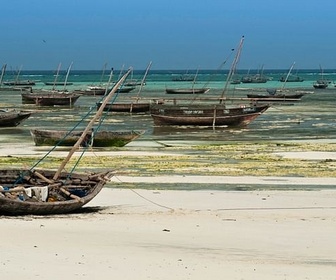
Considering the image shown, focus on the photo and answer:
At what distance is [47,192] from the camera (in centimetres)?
1452

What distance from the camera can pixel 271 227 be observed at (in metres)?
13.5

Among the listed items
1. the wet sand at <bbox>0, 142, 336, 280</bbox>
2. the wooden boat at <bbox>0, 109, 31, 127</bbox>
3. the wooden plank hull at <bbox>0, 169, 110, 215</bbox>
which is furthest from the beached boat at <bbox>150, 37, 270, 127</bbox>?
the wooden plank hull at <bbox>0, 169, 110, 215</bbox>

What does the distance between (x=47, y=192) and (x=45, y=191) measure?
0.21 feet

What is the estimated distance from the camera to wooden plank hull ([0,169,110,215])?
13750 mm

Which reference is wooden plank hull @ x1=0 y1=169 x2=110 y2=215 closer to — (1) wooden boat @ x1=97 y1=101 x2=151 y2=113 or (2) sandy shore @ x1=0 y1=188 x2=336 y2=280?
(2) sandy shore @ x1=0 y1=188 x2=336 y2=280

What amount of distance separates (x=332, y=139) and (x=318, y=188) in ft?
51.5

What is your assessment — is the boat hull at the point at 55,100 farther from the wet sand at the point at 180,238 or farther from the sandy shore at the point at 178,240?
the sandy shore at the point at 178,240

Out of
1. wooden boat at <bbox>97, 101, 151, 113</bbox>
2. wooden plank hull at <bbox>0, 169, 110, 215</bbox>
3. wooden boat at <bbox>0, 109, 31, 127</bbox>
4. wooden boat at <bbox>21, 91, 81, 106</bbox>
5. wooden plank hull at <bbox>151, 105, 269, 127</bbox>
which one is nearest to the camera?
wooden plank hull at <bbox>0, 169, 110, 215</bbox>

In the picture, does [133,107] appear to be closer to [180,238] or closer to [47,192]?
[47,192]

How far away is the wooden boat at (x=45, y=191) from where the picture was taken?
1378cm

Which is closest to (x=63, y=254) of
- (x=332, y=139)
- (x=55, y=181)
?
(x=55, y=181)

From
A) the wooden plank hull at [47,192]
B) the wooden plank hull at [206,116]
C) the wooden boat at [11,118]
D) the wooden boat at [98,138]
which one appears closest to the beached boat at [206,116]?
the wooden plank hull at [206,116]

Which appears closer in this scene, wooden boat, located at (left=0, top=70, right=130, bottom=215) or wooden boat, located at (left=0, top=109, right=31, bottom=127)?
wooden boat, located at (left=0, top=70, right=130, bottom=215)

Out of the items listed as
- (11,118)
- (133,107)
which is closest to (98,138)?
(11,118)
